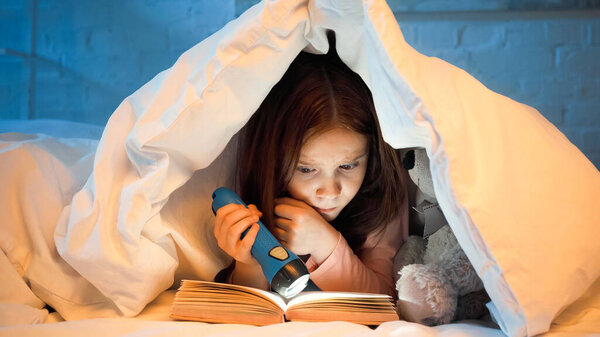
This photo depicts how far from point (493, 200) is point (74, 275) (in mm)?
602

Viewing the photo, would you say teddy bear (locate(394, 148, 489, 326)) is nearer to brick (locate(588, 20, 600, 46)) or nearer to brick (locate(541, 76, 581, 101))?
brick (locate(541, 76, 581, 101))

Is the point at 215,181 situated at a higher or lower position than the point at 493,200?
lower

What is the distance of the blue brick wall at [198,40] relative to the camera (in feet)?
5.67

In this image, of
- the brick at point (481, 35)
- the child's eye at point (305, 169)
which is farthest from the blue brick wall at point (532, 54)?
the child's eye at point (305, 169)

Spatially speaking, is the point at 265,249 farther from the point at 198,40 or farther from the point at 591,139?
the point at 591,139

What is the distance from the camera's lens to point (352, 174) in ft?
2.81

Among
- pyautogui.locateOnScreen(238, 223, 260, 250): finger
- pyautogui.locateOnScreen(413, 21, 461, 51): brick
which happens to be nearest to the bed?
pyautogui.locateOnScreen(238, 223, 260, 250): finger

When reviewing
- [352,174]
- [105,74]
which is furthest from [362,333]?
[105,74]

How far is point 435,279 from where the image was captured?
0.70 m

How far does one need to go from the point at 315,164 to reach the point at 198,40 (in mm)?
1217

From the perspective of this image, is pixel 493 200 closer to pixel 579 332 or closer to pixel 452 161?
pixel 452 161

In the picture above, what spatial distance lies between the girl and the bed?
8 centimetres

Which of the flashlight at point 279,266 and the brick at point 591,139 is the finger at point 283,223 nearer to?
the flashlight at point 279,266

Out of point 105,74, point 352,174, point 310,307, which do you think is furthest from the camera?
point 105,74
